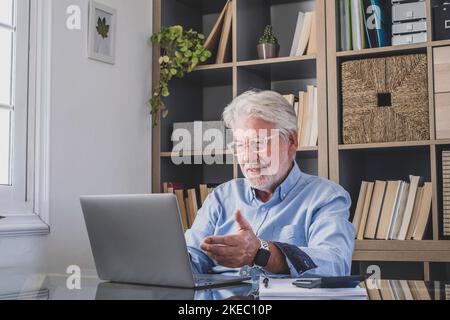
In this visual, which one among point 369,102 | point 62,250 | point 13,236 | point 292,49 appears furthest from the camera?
point 292,49

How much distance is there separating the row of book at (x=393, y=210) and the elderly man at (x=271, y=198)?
65cm

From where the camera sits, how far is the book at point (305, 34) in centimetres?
305

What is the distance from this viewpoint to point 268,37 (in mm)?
3184

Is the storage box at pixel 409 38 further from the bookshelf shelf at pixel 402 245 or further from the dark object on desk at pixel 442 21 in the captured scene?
the bookshelf shelf at pixel 402 245

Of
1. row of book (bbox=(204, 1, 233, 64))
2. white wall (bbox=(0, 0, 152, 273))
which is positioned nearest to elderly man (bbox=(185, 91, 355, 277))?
white wall (bbox=(0, 0, 152, 273))

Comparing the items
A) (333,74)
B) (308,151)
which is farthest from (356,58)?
(308,151)

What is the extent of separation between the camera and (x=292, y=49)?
10.2 feet

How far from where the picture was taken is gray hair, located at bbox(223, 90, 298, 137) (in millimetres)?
2348

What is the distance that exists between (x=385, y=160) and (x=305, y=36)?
718mm

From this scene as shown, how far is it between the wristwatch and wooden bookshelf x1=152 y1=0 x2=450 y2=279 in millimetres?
1241

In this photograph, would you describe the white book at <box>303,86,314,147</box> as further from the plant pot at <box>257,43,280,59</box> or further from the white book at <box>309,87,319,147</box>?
the plant pot at <box>257,43,280,59</box>

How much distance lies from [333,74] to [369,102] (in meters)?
0.21
